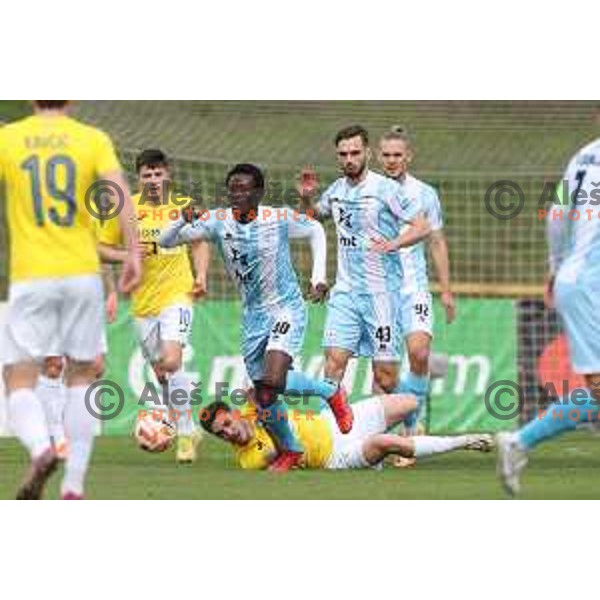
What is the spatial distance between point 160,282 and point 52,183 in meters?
5.09

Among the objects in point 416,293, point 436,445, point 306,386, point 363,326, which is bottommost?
point 436,445

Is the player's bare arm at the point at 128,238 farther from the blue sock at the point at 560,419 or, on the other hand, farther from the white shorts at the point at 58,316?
the blue sock at the point at 560,419

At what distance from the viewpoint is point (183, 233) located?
13602 millimetres

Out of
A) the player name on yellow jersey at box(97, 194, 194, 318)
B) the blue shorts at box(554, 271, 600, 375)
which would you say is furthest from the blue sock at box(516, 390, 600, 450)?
the player name on yellow jersey at box(97, 194, 194, 318)

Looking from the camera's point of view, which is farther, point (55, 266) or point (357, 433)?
point (357, 433)

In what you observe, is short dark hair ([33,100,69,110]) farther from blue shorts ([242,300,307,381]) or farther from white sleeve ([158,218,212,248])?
blue shorts ([242,300,307,381])

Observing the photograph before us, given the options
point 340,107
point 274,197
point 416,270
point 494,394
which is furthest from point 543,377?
point 340,107

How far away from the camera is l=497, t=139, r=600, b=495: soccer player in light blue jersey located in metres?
10.7

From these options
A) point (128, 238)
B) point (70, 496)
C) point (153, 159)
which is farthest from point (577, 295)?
point (153, 159)

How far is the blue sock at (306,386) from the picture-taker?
525 inches

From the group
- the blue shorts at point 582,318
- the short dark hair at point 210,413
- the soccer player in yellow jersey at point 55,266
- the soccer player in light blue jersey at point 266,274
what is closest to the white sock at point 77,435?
the soccer player in yellow jersey at point 55,266

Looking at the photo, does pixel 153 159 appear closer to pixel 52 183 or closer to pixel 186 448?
pixel 186 448

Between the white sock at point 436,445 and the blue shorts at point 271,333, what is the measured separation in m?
1.00

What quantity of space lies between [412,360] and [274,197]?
8.99 meters
